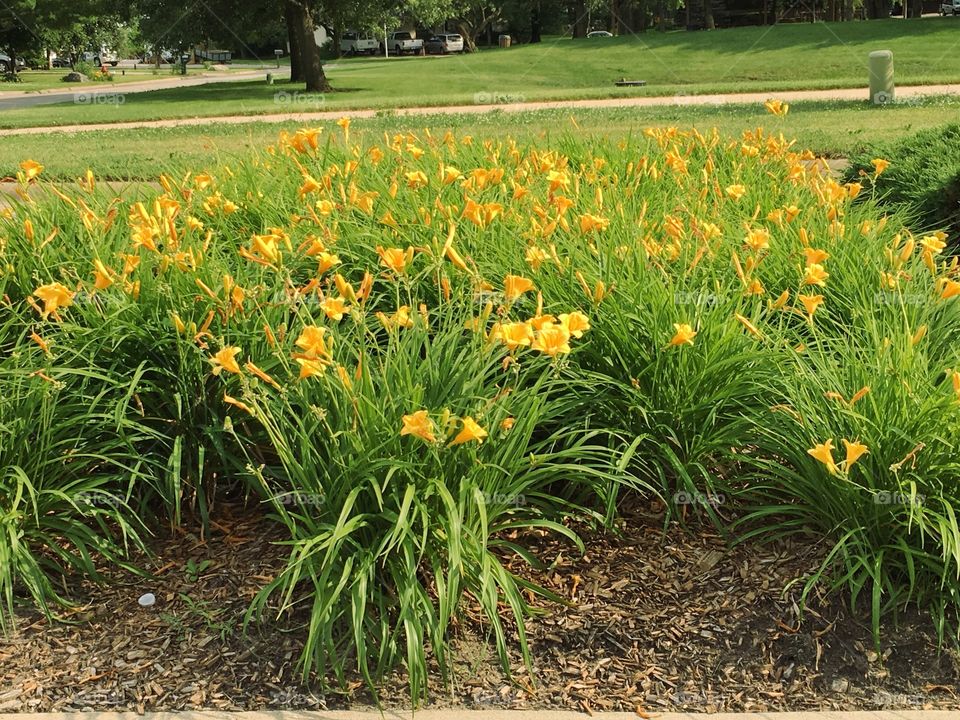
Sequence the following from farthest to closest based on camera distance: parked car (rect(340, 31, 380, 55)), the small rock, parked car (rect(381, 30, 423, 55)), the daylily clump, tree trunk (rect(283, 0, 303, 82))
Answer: parked car (rect(340, 31, 380, 55)) < parked car (rect(381, 30, 423, 55)) < tree trunk (rect(283, 0, 303, 82)) < the daylily clump < the small rock

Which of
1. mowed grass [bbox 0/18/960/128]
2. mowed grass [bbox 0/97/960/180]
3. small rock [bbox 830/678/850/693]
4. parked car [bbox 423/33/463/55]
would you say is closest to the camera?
small rock [bbox 830/678/850/693]

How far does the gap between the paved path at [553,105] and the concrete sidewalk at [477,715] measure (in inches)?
631

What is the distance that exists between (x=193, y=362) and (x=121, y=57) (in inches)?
4807

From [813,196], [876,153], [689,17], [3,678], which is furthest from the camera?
[689,17]

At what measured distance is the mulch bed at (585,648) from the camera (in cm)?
257

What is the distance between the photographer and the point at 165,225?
3666mm

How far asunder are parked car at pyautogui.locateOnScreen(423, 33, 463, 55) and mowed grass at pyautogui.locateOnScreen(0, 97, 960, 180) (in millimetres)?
51085

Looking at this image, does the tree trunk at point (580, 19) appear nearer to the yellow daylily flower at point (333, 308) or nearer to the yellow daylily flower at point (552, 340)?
the yellow daylily flower at point (333, 308)

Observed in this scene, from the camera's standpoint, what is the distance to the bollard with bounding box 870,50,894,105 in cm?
1702

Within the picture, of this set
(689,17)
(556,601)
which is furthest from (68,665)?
(689,17)

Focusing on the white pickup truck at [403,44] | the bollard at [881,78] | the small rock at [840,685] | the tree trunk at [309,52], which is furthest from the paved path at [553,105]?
the white pickup truck at [403,44]

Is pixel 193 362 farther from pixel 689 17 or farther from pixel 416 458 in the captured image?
pixel 689 17

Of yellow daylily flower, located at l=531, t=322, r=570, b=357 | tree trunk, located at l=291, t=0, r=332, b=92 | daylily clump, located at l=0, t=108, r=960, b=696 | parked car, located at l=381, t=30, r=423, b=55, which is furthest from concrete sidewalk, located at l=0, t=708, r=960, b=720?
parked car, located at l=381, t=30, r=423, b=55

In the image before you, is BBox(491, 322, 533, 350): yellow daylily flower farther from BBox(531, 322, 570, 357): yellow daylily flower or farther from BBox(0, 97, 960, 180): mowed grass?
BBox(0, 97, 960, 180): mowed grass
